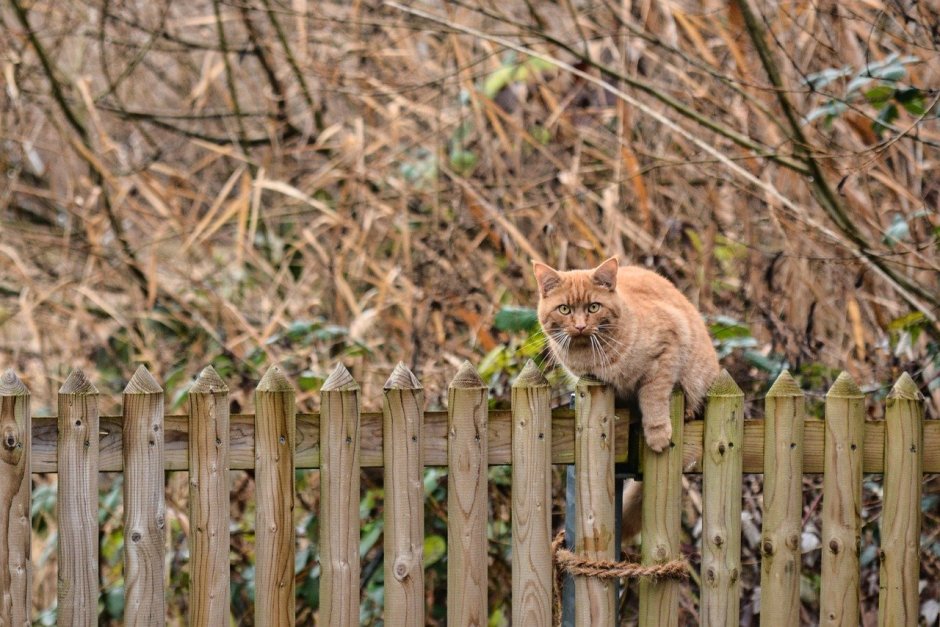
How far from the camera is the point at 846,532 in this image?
99.9 inches

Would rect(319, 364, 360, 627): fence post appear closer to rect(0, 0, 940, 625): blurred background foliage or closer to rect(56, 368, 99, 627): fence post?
rect(56, 368, 99, 627): fence post

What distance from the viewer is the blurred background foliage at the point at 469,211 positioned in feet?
11.8

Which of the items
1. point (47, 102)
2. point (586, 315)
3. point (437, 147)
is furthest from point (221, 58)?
point (586, 315)

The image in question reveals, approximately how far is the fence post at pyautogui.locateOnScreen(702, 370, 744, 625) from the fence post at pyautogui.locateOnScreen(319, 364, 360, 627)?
0.86 metres

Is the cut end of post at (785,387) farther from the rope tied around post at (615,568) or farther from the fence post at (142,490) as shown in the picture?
the fence post at (142,490)

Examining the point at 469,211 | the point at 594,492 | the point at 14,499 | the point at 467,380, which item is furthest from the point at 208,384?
the point at 469,211

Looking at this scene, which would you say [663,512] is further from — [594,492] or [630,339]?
[630,339]

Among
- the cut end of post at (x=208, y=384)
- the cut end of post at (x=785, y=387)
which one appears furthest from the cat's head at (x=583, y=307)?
the cut end of post at (x=208, y=384)

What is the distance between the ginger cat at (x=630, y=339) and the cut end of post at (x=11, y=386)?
1336 mm

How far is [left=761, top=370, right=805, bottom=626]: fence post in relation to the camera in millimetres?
2527

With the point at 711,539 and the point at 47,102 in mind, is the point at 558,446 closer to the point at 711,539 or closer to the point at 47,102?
the point at 711,539

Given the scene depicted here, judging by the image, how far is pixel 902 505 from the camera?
2.55m

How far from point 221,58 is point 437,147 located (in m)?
1.70

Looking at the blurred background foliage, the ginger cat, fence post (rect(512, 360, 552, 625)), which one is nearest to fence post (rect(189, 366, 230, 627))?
fence post (rect(512, 360, 552, 625))
